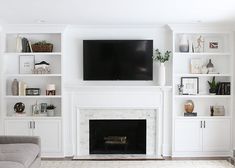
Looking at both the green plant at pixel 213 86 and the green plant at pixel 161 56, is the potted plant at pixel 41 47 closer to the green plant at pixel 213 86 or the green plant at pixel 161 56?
the green plant at pixel 161 56

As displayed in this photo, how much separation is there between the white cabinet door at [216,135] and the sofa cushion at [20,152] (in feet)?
9.56

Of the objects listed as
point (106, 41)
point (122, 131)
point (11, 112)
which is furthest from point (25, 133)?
point (106, 41)

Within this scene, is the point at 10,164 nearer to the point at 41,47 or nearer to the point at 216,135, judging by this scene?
the point at 41,47

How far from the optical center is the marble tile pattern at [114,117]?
610cm

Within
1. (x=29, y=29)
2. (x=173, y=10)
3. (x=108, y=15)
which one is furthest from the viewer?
(x=29, y=29)

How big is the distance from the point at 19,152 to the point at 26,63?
2.26 metres

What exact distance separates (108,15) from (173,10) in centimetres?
96

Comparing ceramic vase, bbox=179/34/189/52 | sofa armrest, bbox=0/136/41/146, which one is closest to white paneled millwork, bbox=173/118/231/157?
ceramic vase, bbox=179/34/189/52

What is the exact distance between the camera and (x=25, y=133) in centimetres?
603

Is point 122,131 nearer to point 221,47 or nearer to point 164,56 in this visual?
point 164,56

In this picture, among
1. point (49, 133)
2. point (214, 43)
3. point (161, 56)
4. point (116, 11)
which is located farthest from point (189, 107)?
point (49, 133)

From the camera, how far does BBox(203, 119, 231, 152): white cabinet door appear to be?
6074 millimetres

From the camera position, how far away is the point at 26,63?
6160mm

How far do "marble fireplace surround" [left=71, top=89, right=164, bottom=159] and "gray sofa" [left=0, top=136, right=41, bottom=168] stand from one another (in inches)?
50.9
